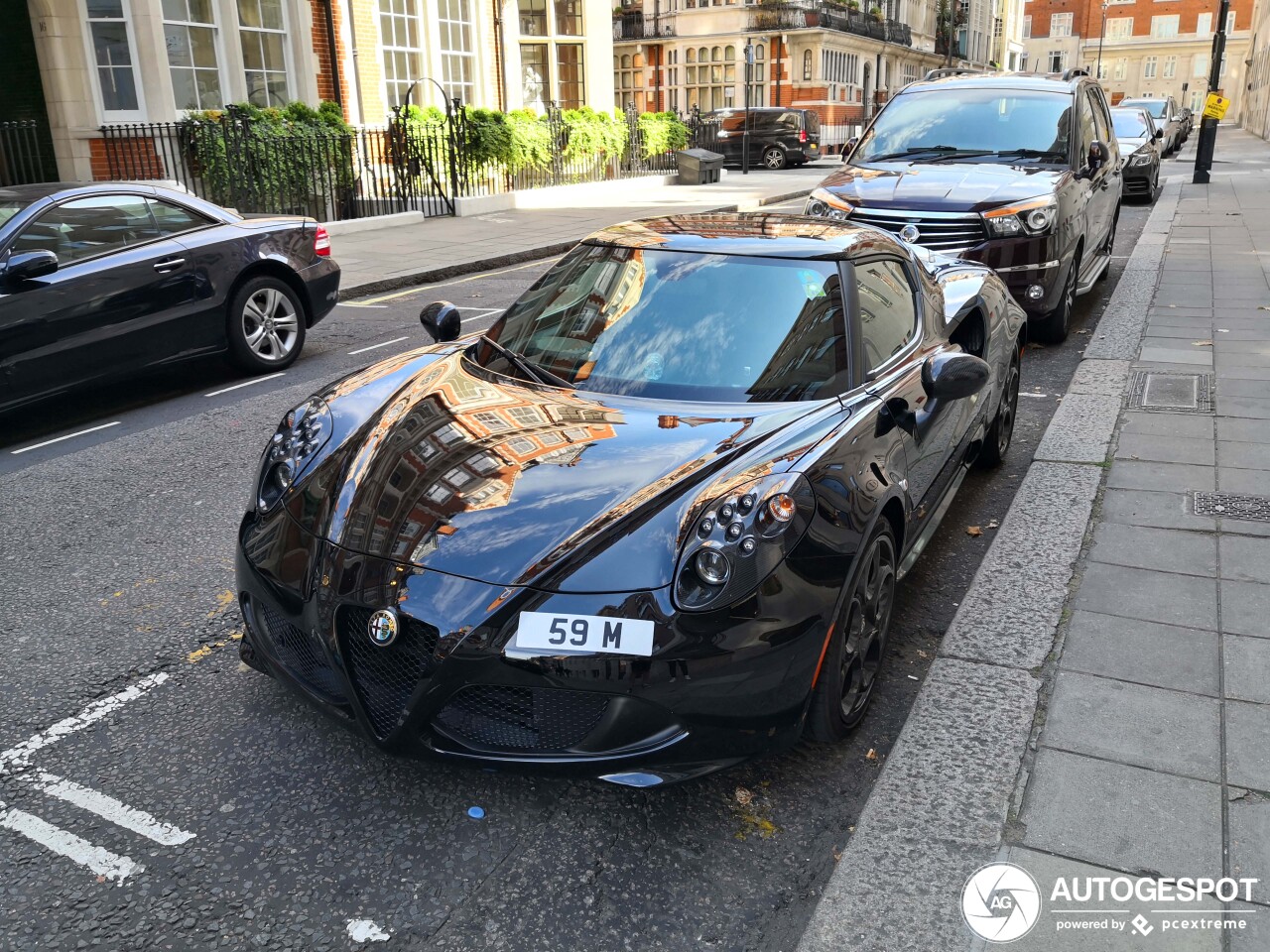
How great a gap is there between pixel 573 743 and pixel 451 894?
454 millimetres

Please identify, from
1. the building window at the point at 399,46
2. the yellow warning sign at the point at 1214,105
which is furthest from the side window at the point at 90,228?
the yellow warning sign at the point at 1214,105

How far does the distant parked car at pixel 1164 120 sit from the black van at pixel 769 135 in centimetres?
902

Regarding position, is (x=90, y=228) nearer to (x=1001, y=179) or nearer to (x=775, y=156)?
(x=1001, y=179)

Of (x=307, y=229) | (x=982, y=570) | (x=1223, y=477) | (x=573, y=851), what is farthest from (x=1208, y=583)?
(x=307, y=229)

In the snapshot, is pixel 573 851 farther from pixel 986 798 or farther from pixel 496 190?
pixel 496 190

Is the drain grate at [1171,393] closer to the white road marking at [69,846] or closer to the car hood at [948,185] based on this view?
the car hood at [948,185]

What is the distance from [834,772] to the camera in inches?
118

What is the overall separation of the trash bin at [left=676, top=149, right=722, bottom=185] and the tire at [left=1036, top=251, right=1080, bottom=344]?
17221 mm

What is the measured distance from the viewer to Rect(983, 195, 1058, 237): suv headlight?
7402 mm

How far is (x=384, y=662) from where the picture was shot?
8.49 feet

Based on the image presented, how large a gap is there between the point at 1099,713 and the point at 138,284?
627 cm

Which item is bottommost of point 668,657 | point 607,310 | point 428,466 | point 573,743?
point 573,743

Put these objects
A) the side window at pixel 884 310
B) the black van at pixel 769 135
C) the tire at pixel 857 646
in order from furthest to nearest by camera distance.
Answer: the black van at pixel 769 135 → the side window at pixel 884 310 → the tire at pixel 857 646

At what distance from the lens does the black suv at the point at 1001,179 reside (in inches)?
294
